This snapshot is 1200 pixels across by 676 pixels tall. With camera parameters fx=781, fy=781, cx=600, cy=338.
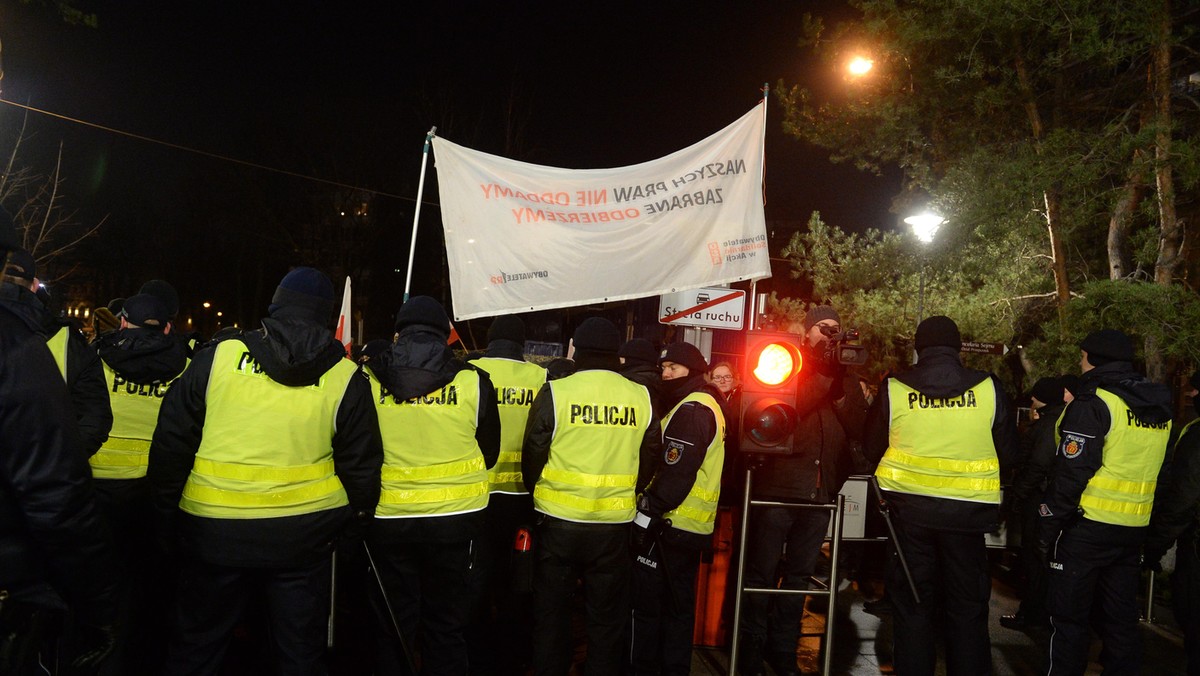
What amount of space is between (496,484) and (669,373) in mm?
1420

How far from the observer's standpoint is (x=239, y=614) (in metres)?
3.62

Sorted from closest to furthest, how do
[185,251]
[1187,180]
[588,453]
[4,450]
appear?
1. [4,450]
2. [588,453]
3. [1187,180]
4. [185,251]

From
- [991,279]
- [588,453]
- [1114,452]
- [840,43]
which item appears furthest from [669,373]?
[991,279]

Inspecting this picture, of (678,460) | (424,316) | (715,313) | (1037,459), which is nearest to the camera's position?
(424,316)

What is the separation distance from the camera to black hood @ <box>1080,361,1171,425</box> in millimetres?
4941

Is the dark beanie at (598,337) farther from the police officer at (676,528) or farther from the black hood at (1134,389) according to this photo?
the black hood at (1134,389)

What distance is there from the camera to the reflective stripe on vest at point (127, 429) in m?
4.62

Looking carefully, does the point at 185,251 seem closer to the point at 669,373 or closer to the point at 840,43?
the point at 840,43

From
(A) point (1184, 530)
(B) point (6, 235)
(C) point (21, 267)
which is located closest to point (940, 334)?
(A) point (1184, 530)

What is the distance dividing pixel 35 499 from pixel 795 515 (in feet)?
15.3

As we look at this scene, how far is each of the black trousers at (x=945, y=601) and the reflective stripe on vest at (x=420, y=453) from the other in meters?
2.83

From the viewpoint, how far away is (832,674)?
5.55 m

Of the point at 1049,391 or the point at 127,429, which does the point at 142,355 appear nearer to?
the point at 127,429

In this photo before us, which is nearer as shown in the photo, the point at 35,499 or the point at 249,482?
the point at 35,499
